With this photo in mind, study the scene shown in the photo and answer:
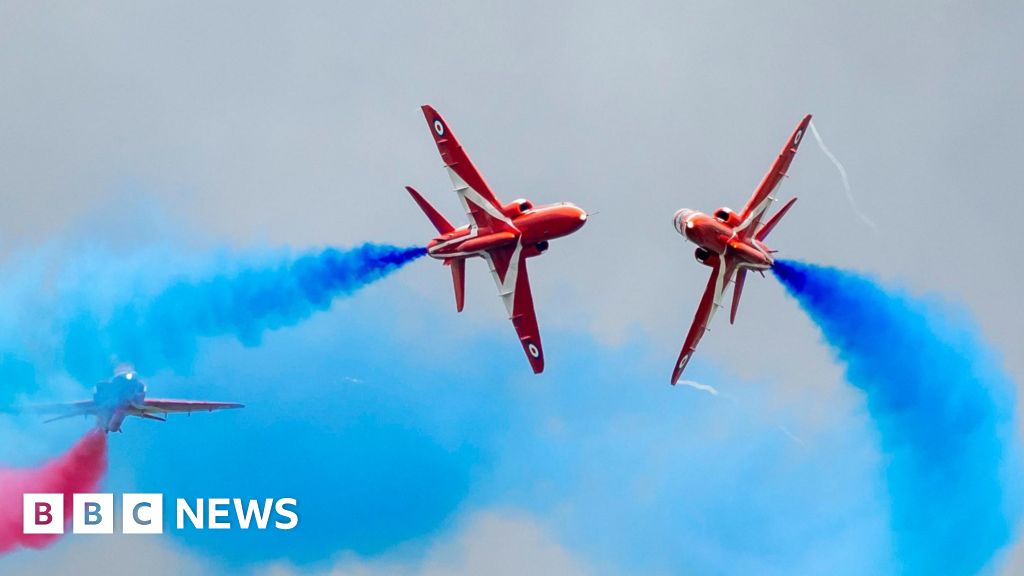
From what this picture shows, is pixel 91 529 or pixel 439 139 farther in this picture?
pixel 91 529

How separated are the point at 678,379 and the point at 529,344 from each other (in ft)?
16.3

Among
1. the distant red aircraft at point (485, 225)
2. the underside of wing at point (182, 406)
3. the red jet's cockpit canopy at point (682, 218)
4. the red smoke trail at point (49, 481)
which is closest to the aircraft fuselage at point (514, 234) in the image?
the distant red aircraft at point (485, 225)

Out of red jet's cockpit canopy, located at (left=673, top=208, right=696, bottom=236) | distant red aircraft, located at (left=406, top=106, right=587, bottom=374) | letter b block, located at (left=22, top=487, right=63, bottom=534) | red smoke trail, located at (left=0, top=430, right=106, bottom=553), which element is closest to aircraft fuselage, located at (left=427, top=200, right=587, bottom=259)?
distant red aircraft, located at (left=406, top=106, right=587, bottom=374)

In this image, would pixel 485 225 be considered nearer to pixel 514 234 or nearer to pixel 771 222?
pixel 514 234

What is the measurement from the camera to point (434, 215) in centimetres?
6688

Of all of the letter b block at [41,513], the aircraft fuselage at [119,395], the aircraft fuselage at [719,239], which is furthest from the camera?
the letter b block at [41,513]

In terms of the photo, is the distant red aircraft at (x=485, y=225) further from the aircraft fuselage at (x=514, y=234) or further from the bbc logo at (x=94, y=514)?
the bbc logo at (x=94, y=514)

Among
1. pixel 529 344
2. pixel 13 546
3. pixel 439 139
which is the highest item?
pixel 439 139

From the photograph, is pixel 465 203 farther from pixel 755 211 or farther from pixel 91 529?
pixel 91 529

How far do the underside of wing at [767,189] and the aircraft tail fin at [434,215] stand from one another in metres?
8.81

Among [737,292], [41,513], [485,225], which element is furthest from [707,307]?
[41,513]

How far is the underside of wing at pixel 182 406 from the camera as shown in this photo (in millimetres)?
71188

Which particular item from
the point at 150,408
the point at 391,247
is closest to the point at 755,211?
Result: the point at 391,247

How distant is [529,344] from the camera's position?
229ft
